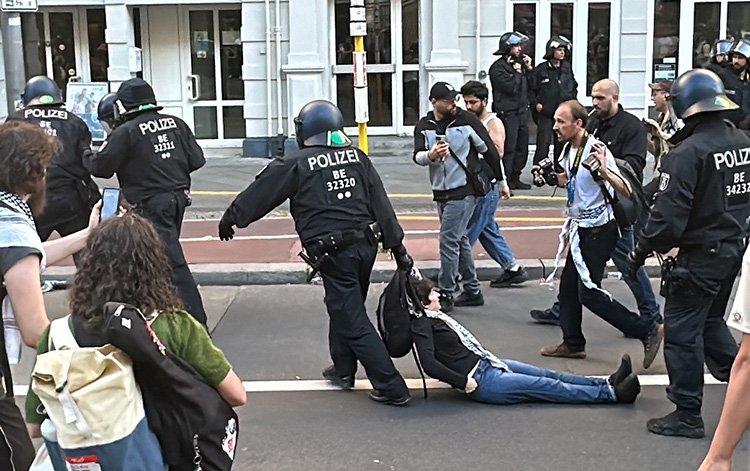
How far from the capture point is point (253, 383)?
5.86 meters

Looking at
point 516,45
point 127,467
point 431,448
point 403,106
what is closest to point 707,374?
point 431,448

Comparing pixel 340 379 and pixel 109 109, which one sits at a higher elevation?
pixel 109 109

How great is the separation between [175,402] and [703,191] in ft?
9.87

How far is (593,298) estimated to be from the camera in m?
6.02

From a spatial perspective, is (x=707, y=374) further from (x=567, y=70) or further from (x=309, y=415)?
(x=567, y=70)

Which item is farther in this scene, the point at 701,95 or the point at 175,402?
the point at 701,95

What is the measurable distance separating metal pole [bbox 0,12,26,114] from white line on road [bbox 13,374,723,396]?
4.07 m

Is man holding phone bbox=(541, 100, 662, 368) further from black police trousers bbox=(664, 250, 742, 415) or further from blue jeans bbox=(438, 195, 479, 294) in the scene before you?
blue jeans bbox=(438, 195, 479, 294)

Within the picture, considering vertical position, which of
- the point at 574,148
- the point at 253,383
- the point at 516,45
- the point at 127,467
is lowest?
the point at 253,383

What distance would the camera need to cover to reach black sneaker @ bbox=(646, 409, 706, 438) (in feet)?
15.7

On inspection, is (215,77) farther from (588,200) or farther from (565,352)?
(565,352)

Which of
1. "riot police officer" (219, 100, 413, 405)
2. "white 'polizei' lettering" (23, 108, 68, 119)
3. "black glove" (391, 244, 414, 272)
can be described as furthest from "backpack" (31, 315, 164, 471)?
"white 'polizei' lettering" (23, 108, 68, 119)

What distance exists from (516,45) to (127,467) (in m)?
10.7

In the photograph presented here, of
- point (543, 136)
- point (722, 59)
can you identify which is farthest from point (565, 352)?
point (543, 136)
